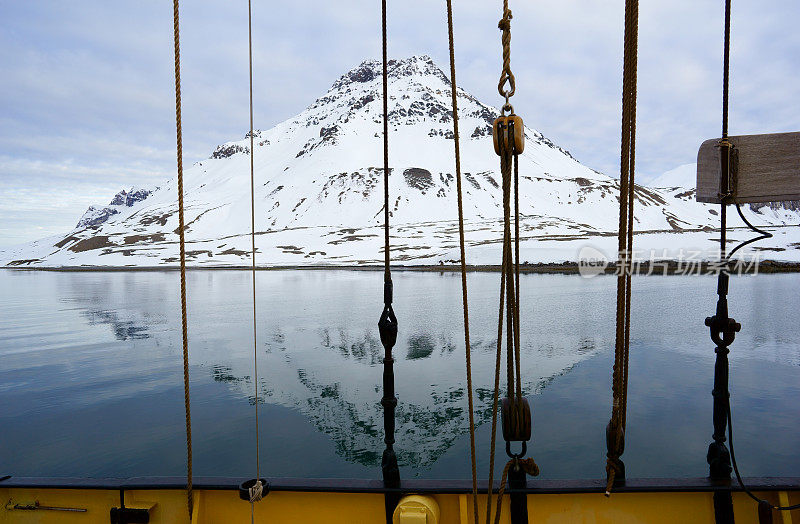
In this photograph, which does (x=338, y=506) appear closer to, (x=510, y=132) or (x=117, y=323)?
(x=510, y=132)

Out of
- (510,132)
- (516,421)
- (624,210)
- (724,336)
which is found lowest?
(516,421)

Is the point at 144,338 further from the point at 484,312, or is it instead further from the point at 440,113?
the point at 440,113

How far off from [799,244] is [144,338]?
52.6 m

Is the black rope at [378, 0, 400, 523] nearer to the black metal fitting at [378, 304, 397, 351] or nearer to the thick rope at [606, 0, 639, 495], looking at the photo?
the black metal fitting at [378, 304, 397, 351]

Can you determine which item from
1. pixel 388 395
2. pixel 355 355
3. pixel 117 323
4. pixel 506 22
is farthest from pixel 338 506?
pixel 117 323

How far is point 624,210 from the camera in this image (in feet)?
9.16

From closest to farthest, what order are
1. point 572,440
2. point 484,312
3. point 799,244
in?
point 572,440
point 484,312
point 799,244

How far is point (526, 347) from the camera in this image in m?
13.7

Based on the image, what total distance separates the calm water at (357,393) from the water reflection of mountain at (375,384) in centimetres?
5

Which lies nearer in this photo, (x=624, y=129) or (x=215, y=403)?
(x=624, y=129)

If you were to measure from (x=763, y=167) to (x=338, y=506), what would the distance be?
375 cm

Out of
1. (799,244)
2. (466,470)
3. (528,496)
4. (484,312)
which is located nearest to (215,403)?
(466,470)

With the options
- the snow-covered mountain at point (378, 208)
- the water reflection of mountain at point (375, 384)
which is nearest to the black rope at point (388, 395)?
the water reflection of mountain at point (375, 384)

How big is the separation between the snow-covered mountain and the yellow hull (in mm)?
46673
